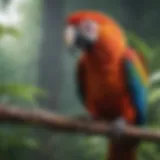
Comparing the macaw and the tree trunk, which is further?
the tree trunk

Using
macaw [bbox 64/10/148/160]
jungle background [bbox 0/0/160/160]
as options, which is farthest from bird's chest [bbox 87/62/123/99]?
jungle background [bbox 0/0/160/160]

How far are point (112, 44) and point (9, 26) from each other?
0.26 meters

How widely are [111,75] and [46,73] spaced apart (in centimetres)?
20

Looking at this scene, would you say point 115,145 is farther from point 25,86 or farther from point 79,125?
point 25,86

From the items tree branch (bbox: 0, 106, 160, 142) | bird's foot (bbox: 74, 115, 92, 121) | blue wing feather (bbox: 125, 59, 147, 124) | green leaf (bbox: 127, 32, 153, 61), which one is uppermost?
green leaf (bbox: 127, 32, 153, 61)

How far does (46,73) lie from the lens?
1.18 m

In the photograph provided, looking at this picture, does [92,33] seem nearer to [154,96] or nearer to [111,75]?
[111,75]

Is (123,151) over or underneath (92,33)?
underneath

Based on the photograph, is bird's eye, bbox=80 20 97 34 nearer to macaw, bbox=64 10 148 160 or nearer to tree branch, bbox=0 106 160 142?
macaw, bbox=64 10 148 160

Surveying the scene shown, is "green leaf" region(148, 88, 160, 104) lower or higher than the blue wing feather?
higher

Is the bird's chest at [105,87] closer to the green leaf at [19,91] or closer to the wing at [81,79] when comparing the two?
the wing at [81,79]

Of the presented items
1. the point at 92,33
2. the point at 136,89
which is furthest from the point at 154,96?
the point at 92,33

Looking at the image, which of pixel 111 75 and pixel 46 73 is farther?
pixel 46 73

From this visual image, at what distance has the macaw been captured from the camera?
1024 millimetres
